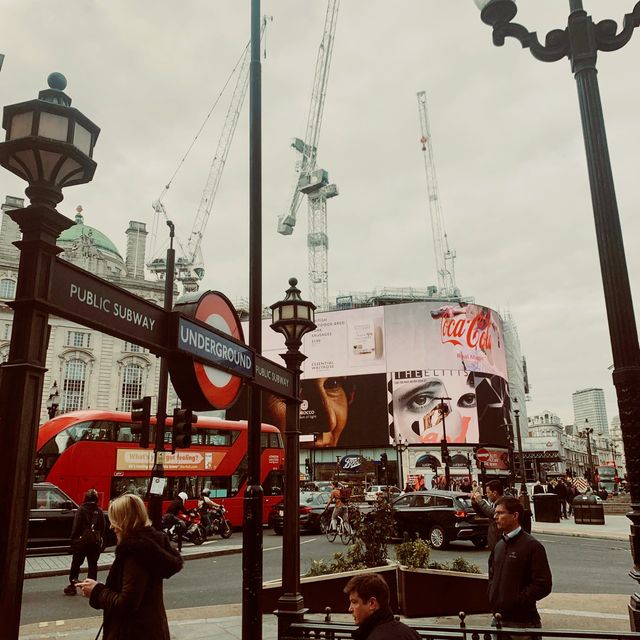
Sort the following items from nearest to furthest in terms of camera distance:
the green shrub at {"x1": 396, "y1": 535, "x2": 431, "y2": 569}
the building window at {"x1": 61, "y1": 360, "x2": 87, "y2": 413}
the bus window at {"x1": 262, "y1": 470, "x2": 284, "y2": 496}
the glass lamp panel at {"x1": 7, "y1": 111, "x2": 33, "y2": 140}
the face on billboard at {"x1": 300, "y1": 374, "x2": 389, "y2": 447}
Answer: the glass lamp panel at {"x1": 7, "y1": 111, "x2": 33, "y2": 140} < the green shrub at {"x1": 396, "y1": 535, "x2": 431, "y2": 569} < the bus window at {"x1": 262, "y1": 470, "x2": 284, "y2": 496} < the building window at {"x1": 61, "y1": 360, "x2": 87, "y2": 413} < the face on billboard at {"x1": 300, "y1": 374, "x2": 389, "y2": 447}

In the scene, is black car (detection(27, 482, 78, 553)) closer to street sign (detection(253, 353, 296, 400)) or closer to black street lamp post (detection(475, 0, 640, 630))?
street sign (detection(253, 353, 296, 400))

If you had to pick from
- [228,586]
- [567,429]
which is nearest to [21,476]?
[228,586]

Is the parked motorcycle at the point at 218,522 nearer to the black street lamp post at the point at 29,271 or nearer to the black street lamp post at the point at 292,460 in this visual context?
the black street lamp post at the point at 292,460

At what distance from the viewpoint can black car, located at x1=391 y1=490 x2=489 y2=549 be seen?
53.7 feet

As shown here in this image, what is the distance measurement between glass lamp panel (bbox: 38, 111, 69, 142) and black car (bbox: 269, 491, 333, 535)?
20512mm

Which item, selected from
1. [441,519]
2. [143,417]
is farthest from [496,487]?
[441,519]

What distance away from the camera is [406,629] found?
293 cm

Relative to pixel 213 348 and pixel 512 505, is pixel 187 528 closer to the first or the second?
pixel 213 348

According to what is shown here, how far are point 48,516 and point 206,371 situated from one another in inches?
560

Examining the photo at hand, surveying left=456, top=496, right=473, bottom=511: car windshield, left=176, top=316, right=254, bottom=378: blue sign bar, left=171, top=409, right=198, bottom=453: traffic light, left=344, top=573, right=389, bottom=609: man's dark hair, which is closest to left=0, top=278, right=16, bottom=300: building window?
left=456, top=496, right=473, bottom=511: car windshield

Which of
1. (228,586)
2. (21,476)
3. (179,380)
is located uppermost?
(179,380)

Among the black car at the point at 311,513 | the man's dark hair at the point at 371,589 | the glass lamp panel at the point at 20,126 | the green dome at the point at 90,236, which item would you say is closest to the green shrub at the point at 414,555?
the man's dark hair at the point at 371,589

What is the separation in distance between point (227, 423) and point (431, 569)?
1704 centimetres

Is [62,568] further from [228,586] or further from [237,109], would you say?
[237,109]
